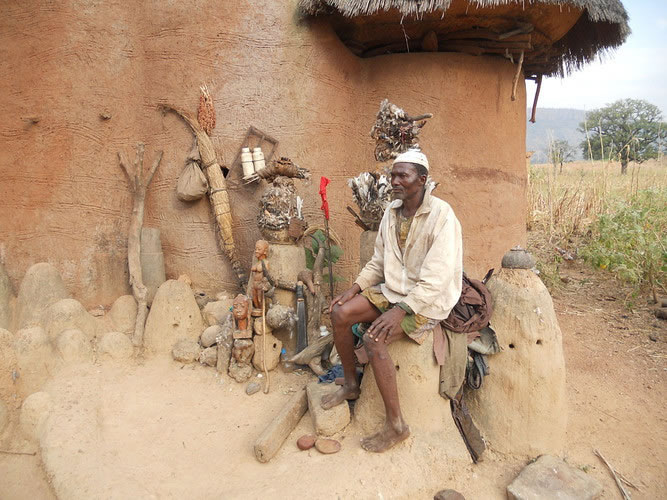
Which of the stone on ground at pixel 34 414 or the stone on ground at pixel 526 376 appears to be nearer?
the stone on ground at pixel 526 376

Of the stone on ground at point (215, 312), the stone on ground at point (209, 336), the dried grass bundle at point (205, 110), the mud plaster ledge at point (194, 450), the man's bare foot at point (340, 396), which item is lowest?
the mud plaster ledge at point (194, 450)

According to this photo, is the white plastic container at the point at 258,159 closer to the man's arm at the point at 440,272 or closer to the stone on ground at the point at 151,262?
the stone on ground at the point at 151,262

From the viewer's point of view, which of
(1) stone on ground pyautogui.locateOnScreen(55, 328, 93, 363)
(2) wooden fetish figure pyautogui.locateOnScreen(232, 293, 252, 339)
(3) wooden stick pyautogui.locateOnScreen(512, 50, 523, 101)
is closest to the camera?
(2) wooden fetish figure pyautogui.locateOnScreen(232, 293, 252, 339)

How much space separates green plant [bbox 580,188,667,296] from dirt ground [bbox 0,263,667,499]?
120cm

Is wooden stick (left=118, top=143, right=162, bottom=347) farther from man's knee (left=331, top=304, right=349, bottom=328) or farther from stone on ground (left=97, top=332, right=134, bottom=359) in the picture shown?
man's knee (left=331, top=304, right=349, bottom=328)

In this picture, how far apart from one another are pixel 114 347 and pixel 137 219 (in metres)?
1.36

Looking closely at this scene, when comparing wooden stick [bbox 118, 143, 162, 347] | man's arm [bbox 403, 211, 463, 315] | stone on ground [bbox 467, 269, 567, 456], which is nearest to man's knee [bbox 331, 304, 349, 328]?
man's arm [bbox 403, 211, 463, 315]

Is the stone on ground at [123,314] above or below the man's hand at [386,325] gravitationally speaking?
below

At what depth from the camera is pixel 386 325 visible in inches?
103

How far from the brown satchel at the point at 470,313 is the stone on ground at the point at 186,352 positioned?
7.79 ft

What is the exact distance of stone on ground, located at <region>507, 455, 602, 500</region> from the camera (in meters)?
2.45

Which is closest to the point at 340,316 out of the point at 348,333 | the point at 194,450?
the point at 348,333

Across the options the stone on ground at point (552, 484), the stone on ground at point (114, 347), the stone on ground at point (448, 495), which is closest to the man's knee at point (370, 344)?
the stone on ground at point (448, 495)

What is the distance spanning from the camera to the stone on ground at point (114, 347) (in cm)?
396
